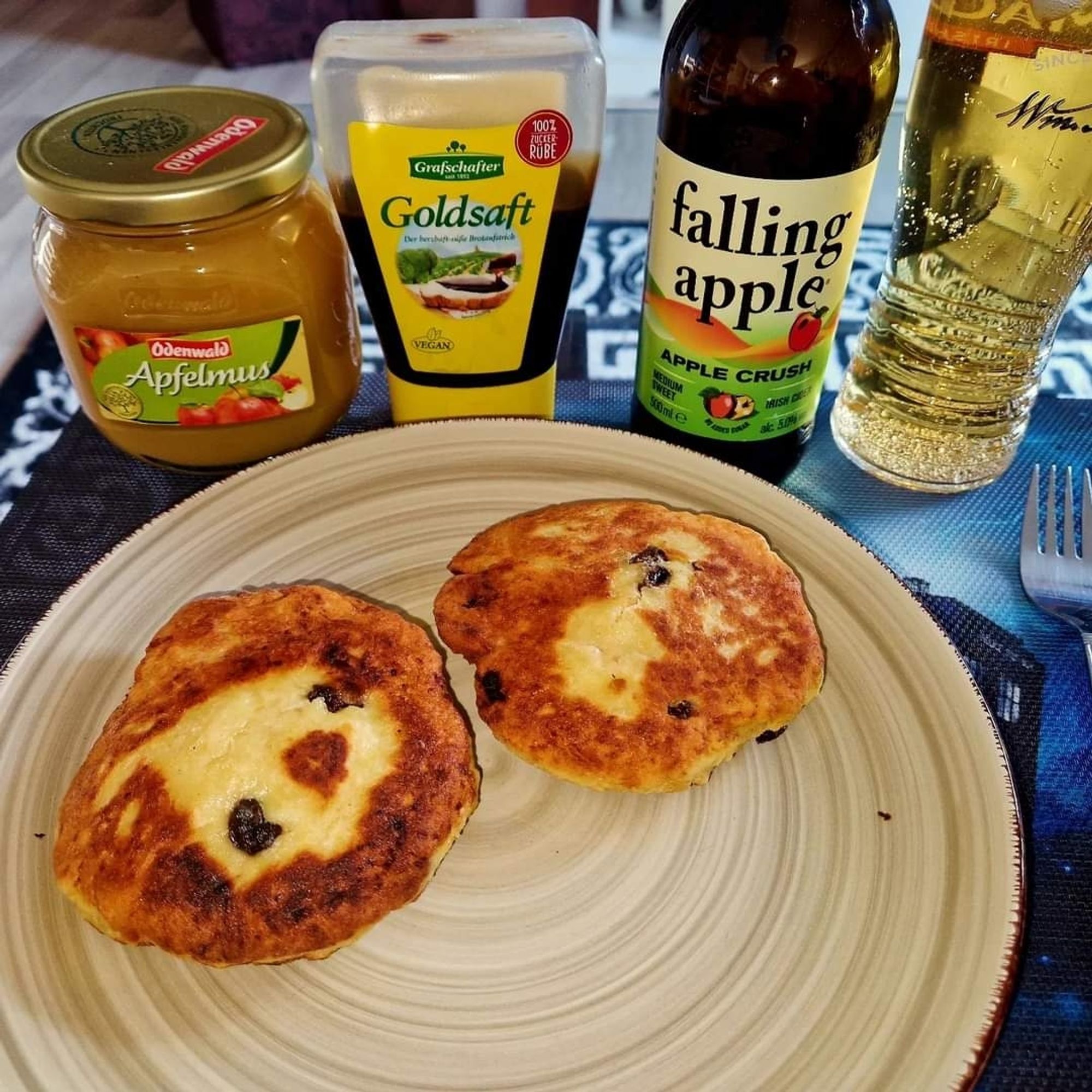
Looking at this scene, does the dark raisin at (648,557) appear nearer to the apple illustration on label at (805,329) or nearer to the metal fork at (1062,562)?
the apple illustration on label at (805,329)

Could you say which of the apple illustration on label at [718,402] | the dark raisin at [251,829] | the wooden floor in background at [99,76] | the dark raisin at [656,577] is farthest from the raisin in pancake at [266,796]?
the wooden floor in background at [99,76]

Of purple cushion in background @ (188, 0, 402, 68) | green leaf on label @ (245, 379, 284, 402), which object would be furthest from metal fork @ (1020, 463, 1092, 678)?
purple cushion in background @ (188, 0, 402, 68)

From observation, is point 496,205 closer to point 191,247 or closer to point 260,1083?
point 191,247

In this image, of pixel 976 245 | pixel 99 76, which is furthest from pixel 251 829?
pixel 99 76

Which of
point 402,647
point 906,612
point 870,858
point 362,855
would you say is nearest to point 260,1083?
point 362,855

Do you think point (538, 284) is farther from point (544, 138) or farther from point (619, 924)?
point (619, 924)

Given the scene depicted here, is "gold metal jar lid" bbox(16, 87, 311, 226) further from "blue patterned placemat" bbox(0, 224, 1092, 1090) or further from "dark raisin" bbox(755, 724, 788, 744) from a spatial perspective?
"dark raisin" bbox(755, 724, 788, 744)

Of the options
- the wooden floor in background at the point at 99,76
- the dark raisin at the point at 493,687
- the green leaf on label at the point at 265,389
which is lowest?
the wooden floor in background at the point at 99,76
